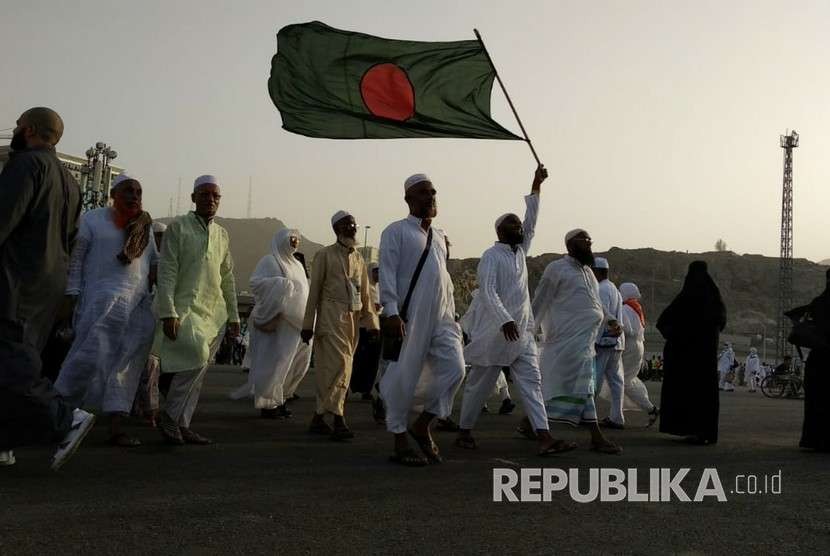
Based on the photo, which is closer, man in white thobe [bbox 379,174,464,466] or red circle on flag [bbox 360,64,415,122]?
man in white thobe [bbox 379,174,464,466]

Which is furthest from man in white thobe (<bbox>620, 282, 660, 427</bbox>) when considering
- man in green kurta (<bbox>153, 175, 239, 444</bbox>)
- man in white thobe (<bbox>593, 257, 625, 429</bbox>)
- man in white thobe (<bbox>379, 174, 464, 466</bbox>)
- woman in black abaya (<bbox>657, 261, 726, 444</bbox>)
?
man in green kurta (<bbox>153, 175, 239, 444</bbox>)

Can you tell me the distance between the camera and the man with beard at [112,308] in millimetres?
5430

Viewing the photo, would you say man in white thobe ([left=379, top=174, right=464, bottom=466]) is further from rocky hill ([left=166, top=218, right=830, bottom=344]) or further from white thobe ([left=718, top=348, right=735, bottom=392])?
rocky hill ([left=166, top=218, right=830, bottom=344])

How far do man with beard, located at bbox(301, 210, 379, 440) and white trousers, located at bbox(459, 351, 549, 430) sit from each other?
89cm

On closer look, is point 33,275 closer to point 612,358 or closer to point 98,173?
point 612,358

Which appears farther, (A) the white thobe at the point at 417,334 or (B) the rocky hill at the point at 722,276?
(B) the rocky hill at the point at 722,276

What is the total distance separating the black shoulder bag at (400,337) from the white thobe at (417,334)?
2 centimetres

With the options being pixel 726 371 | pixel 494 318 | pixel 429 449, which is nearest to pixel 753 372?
pixel 726 371

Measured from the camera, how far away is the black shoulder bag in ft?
16.9

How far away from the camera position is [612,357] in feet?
27.9

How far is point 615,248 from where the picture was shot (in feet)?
424

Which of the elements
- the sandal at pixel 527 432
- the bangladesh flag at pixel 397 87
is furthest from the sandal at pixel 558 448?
the bangladesh flag at pixel 397 87

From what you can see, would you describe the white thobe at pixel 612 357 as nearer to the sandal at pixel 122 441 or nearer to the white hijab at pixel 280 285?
the white hijab at pixel 280 285

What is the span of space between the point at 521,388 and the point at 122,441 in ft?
8.50
